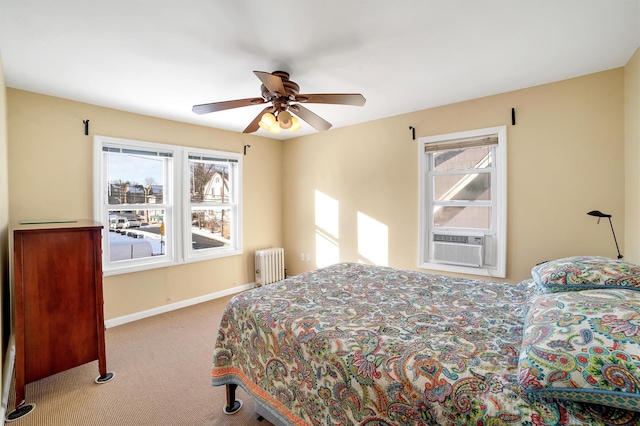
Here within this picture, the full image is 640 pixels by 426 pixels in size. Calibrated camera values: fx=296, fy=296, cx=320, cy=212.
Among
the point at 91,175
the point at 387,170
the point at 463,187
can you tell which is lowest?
the point at 463,187

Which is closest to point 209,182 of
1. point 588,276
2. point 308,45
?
point 308,45

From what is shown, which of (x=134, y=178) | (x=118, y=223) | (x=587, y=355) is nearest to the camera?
(x=587, y=355)

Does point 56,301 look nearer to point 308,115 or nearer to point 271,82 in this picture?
point 271,82

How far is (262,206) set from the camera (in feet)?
15.9

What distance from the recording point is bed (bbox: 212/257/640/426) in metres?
0.87

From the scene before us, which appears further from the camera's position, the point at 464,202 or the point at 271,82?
the point at 464,202

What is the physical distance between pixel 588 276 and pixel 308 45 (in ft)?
6.96

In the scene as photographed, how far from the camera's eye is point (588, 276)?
4.88 feet

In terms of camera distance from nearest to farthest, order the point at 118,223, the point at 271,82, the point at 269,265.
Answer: the point at 271,82
the point at 118,223
the point at 269,265

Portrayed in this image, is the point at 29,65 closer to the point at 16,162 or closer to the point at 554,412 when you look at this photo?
the point at 16,162

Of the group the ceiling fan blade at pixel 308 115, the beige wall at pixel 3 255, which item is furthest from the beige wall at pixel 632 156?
the beige wall at pixel 3 255

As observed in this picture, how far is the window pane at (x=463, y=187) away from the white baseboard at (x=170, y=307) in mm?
3132

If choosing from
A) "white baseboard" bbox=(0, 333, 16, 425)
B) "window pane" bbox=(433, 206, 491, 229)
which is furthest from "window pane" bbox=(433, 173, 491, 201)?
"white baseboard" bbox=(0, 333, 16, 425)

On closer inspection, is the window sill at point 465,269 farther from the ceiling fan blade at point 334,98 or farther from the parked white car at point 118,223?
the parked white car at point 118,223
